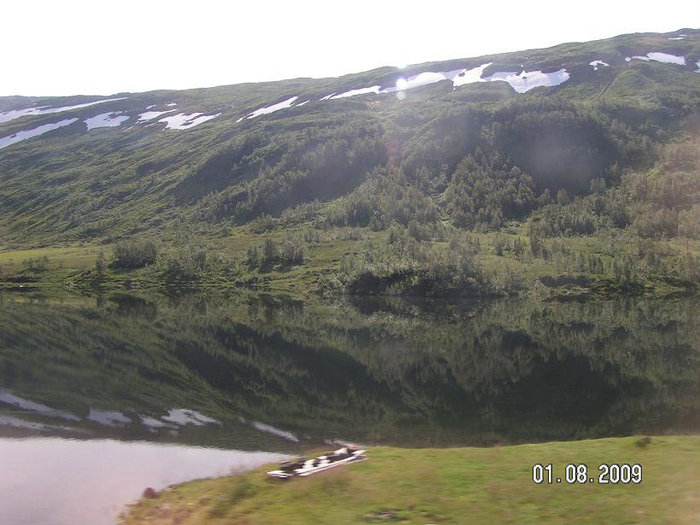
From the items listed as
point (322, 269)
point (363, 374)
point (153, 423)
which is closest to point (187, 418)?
point (153, 423)

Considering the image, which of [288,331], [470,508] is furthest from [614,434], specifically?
[288,331]

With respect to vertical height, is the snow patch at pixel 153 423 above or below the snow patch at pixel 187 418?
above

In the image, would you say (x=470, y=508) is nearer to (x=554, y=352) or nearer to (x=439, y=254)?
(x=554, y=352)

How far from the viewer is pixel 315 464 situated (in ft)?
74.4

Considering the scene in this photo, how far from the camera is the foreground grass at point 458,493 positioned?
55.1 feet

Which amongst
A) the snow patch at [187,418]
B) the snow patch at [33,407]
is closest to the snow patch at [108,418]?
the snow patch at [33,407]

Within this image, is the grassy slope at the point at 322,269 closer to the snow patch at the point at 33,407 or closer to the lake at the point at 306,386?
the lake at the point at 306,386

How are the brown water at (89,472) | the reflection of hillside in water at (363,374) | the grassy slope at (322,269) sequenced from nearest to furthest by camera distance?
the brown water at (89,472)
the reflection of hillside in water at (363,374)
the grassy slope at (322,269)

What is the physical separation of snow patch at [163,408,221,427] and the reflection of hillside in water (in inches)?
24.7

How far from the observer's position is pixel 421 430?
35.3m

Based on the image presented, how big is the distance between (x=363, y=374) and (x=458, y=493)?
37.1 meters

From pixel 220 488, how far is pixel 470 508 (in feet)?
31.8

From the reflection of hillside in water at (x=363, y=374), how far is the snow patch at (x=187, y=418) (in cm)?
63

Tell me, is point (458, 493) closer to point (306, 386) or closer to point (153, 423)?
point (153, 423)
